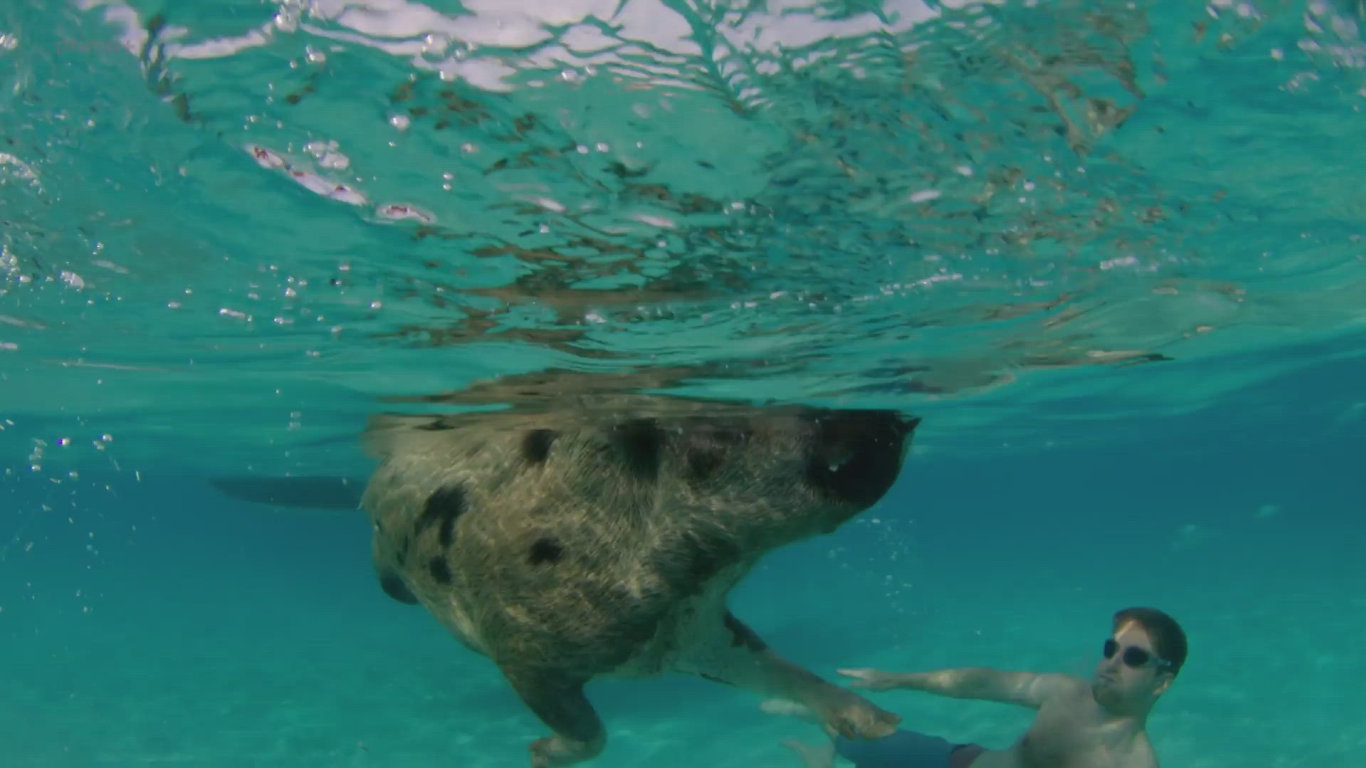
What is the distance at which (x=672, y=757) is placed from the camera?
16656mm

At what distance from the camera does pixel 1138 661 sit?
7113 mm

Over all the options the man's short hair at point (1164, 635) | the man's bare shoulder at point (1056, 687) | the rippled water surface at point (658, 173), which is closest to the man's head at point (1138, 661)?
the man's short hair at point (1164, 635)

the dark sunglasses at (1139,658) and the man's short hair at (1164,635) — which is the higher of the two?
the man's short hair at (1164,635)

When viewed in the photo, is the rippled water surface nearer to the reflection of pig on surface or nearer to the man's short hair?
the reflection of pig on surface

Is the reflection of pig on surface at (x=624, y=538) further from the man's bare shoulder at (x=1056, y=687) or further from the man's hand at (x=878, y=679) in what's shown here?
the man's bare shoulder at (x=1056, y=687)

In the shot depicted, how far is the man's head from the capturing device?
7.04m

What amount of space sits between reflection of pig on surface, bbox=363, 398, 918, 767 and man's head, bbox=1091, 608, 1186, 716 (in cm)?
256

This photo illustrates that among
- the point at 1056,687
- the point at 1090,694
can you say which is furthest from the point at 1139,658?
the point at 1056,687

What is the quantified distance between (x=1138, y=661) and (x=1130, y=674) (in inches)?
5.4

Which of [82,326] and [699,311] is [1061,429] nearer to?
[699,311]

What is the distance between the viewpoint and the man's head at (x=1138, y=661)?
7043mm

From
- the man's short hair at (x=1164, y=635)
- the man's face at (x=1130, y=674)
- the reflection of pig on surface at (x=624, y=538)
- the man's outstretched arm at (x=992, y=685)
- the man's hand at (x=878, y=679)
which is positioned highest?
the reflection of pig on surface at (x=624, y=538)

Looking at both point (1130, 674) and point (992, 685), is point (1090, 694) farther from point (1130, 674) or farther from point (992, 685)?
point (992, 685)

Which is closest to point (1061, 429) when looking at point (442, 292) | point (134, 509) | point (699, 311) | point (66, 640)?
point (699, 311)
